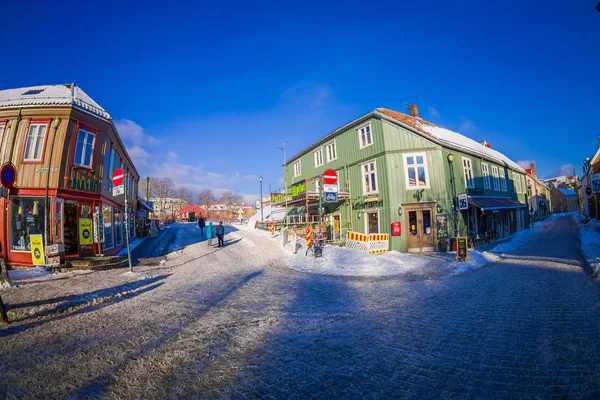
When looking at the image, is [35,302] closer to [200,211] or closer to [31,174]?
[31,174]

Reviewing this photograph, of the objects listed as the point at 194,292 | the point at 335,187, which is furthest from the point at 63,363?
the point at 335,187

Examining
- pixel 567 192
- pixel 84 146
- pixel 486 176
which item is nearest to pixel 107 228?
pixel 84 146

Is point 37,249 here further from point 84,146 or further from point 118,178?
point 118,178

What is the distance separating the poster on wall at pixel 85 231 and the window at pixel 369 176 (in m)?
15.6

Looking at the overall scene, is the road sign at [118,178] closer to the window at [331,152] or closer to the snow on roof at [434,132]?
the snow on roof at [434,132]

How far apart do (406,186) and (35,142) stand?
18.8 meters

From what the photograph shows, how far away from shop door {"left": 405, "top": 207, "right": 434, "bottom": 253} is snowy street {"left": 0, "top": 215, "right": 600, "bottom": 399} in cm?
743

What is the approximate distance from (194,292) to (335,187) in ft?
27.0

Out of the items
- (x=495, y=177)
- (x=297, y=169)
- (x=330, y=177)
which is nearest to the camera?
(x=330, y=177)

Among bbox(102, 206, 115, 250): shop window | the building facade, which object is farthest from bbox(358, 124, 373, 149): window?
bbox(102, 206, 115, 250): shop window

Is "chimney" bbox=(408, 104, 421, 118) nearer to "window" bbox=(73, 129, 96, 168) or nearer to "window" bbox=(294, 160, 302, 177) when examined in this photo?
"window" bbox=(294, 160, 302, 177)

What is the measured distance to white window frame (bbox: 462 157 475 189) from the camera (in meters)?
18.8

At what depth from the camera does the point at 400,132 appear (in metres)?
17.1

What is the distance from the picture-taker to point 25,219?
11414mm
